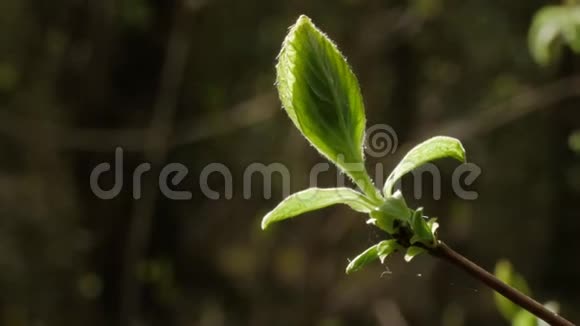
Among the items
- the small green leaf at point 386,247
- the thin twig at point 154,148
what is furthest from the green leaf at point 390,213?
the thin twig at point 154,148

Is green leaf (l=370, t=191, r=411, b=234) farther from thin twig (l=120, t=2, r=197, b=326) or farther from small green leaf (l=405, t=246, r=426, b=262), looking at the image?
thin twig (l=120, t=2, r=197, b=326)

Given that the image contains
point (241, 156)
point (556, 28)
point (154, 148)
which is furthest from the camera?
point (241, 156)

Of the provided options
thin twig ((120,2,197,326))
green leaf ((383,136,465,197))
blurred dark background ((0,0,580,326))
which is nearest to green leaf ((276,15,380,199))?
green leaf ((383,136,465,197))

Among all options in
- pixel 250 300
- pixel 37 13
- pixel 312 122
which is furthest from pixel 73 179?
pixel 312 122

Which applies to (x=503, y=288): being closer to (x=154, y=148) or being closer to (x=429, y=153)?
(x=429, y=153)

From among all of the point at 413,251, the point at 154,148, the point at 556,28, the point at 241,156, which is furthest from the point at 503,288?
Answer: the point at 241,156

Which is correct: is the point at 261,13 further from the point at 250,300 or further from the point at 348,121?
the point at 348,121
